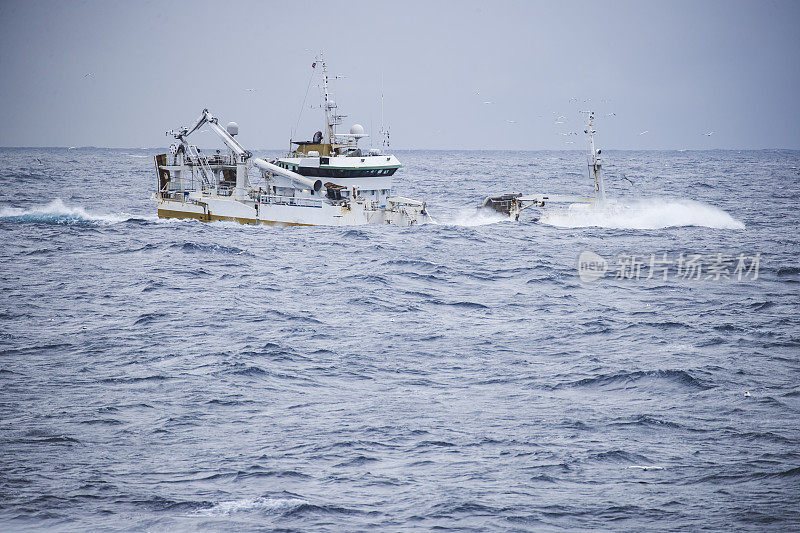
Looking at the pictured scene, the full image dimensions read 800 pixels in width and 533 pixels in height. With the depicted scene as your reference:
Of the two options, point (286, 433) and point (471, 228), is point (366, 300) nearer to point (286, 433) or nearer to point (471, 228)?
point (286, 433)

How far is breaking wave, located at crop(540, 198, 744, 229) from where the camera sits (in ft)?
170

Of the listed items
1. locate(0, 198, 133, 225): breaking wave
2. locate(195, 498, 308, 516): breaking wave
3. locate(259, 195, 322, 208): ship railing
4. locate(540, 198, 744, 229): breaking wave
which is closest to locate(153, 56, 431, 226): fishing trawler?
locate(259, 195, 322, 208): ship railing

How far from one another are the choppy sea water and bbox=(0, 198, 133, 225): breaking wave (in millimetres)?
17153

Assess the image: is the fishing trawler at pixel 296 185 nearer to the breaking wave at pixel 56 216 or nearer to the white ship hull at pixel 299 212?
the white ship hull at pixel 299 212

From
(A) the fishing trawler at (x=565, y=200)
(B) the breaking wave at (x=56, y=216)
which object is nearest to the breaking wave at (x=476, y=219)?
(A) the fishing trawler at (x=565, y=200)

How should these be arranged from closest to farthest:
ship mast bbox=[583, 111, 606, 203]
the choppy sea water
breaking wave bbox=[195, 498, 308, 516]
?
breaking wave bbox=[195, 498, 308, 516]
the choppy sea water
ship mast bbox=[583, 111, 606, 203]

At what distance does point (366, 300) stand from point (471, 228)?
24174 millimetres

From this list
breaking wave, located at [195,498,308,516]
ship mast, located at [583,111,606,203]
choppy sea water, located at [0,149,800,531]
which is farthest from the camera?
ship mast, located at [583,111,606,203]

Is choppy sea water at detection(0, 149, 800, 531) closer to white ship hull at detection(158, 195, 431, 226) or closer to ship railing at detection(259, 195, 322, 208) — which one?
white ship hull at detection(158, 195, 431, 226)

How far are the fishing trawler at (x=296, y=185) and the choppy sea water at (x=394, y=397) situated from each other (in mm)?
12107

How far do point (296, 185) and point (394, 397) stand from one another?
3367cm

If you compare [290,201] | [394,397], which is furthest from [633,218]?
[394,397]

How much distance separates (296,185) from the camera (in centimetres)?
4909

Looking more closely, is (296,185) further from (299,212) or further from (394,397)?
(394,397)
